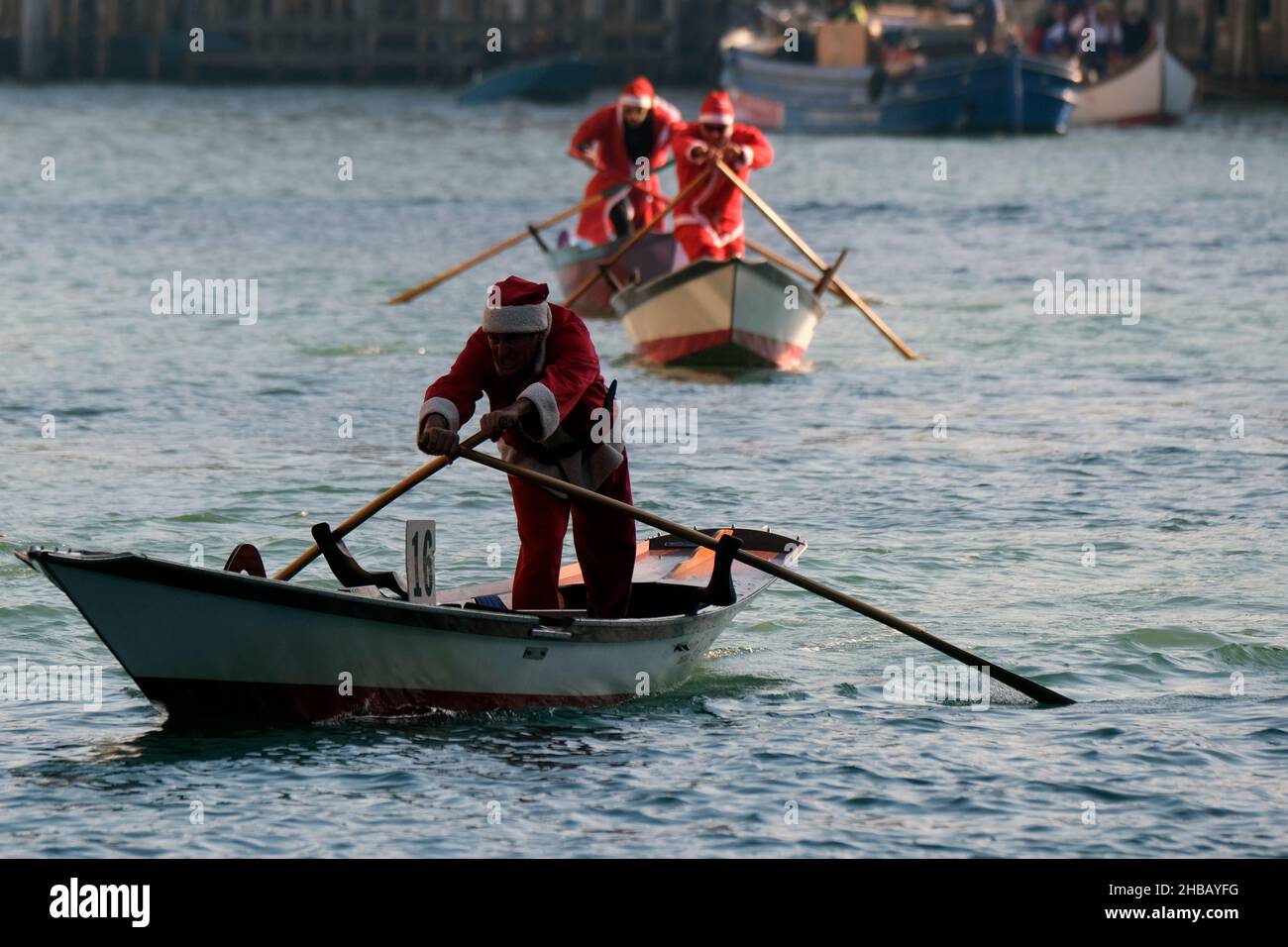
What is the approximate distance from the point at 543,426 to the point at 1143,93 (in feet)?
132

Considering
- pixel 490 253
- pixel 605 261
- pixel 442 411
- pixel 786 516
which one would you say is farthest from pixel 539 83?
pixel 442 411

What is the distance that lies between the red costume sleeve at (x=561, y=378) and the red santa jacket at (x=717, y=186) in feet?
30.4

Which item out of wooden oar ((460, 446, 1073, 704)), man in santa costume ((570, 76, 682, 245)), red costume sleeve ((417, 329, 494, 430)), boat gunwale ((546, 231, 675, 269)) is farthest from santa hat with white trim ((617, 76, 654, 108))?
red costume sleeve ((417, 329, 494, 430))

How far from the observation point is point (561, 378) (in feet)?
29.6

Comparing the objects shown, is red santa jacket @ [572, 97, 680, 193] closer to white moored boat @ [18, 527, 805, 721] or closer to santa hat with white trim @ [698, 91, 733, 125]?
santa hat with white trim @ [698, 91, 733, 125]

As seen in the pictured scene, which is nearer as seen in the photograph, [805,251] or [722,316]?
[722,316]

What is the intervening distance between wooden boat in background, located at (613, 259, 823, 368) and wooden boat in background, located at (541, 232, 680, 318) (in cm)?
89

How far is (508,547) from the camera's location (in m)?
12.9

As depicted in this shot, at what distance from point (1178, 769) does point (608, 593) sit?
2.55 m

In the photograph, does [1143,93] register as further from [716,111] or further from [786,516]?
[786,516]

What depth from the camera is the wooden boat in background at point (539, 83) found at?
184ft

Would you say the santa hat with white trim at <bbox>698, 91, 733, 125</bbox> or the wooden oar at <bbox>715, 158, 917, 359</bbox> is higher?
the santa hat with white trim at <bbox>698, 91, 733, 125</bbox>

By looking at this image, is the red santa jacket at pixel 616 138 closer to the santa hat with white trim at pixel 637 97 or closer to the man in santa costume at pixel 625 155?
the man in santa costume at pixel 625 155

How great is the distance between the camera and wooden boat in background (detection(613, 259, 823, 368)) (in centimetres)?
1798
